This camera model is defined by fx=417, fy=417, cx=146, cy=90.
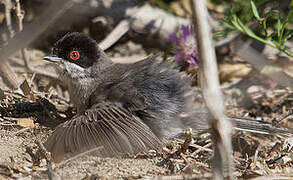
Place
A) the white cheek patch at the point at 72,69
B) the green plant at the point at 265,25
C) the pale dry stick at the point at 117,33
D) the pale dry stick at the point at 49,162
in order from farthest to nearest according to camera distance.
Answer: the pale dry stick at the point at 117,33 < the white cheek patch at the point at 72,69 < the green plant at the point at 265,25 < the pale dry stick at the point at 49,162

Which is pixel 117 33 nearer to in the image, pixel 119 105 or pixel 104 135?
pixel 119 105

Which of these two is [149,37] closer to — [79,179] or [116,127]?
[116,127]

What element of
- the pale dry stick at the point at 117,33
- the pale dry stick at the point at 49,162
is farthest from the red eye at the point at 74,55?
the pale dry stick at the point at 49,162

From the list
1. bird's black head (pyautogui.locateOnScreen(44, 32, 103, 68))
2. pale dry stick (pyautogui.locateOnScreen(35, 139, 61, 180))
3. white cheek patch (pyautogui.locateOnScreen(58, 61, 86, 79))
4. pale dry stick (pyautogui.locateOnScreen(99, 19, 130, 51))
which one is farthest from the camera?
pale dry stick (pyautogui.locateOnScreen(99, 19, 130, 51))

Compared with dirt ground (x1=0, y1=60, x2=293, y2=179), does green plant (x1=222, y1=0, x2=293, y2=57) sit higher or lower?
higher

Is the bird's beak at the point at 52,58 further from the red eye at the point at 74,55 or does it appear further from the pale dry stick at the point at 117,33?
the pale dry stick at the point at 117,33

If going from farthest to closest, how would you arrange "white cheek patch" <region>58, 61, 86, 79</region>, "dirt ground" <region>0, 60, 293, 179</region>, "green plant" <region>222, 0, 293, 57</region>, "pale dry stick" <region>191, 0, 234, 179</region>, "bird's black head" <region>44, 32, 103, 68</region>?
"white cheek patch" <region>58, 61, 86, 79</region>, "bird's black head" <region>44, 32, 103, 68</region>, "green plant" <region>222, 0, 293, 57</region>, "dirt ground" <region>0, 60, 293, 179</region>, "pale dry stick" <region>191, 0, 234, 179</region>

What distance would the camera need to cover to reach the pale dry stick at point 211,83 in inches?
94.2

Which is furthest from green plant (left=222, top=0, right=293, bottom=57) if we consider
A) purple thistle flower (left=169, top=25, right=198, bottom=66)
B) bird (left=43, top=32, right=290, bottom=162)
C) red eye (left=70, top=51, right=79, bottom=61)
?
red eye (left=70, top=51, right=79, bottom=61)

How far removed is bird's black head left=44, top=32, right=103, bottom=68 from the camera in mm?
4723

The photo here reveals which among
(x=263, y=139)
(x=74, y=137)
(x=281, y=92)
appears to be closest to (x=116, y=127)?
(x=74, y=137)

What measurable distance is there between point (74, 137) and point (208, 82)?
1585mm

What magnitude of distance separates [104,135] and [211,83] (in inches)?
59.0

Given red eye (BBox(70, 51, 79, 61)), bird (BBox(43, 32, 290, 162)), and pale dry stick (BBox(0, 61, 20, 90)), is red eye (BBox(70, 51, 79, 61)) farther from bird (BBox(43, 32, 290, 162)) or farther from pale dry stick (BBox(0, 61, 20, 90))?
pale dry stick (BBox(0, 61, 20, 90))
